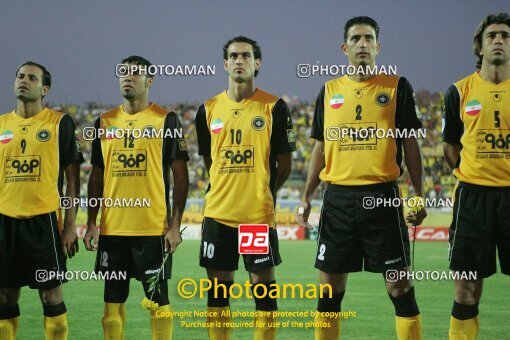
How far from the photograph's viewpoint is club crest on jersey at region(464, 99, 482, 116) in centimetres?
460

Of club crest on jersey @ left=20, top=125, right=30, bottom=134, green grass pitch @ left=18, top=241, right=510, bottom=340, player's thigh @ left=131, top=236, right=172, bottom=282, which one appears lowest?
green grass pitch @ left=18, top=241, right=510, bottom=340

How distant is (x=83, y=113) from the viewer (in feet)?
29.3

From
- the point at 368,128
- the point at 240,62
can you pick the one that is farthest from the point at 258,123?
the point at 368,128

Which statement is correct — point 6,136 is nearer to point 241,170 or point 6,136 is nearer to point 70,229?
point 70,229

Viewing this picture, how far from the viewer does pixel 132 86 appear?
510cm

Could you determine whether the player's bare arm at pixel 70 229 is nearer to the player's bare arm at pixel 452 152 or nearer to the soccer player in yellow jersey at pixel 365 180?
the soccer player in yellow jersey at pixel 365 180

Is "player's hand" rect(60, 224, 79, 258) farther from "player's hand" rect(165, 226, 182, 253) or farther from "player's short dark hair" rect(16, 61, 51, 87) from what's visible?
"player's short dark hair" rect(16, 61, 51, 87)

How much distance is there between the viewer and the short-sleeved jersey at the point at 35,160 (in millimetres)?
5055

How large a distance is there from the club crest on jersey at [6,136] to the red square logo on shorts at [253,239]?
5.66 feet

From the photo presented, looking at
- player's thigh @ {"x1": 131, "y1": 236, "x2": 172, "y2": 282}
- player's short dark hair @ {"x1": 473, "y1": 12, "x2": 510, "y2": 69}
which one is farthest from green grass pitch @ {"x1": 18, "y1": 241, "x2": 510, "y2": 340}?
player's short dark hair @ {"x1": 473, "y1": 12, "x2": 510, "y2": 69}

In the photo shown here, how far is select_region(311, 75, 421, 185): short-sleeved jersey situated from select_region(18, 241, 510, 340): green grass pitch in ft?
5.21

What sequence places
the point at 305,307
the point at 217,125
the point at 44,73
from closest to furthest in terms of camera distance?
the point at 217,125 < the point at 44,73 < the point at 305,307

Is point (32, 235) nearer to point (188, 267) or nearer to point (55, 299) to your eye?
point (55, 299)

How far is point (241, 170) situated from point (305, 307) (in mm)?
2899
